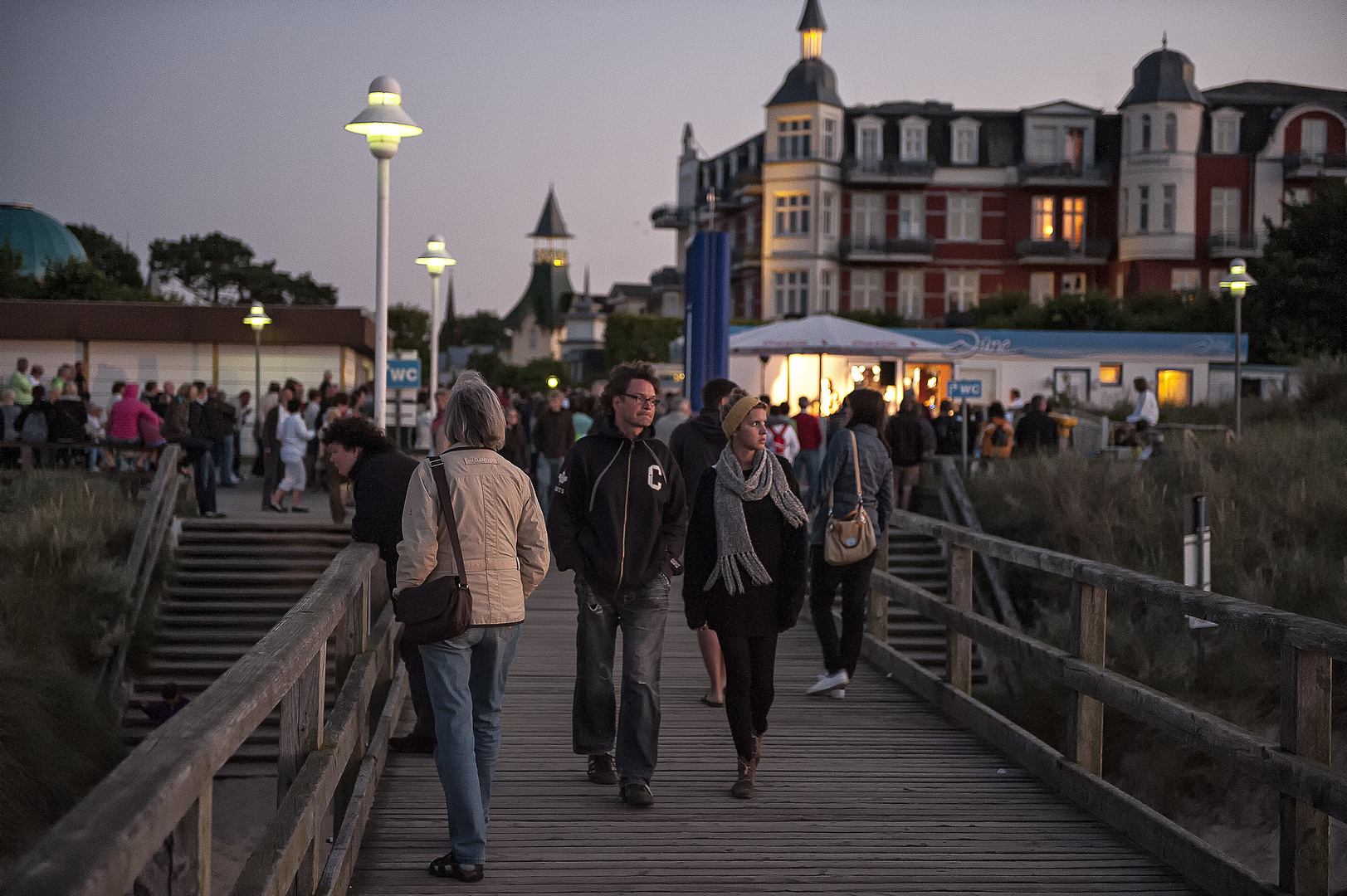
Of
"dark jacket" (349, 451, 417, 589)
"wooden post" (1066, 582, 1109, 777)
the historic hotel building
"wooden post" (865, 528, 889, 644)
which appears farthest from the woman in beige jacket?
the historic hotel building

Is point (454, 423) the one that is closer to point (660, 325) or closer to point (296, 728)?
point (296, 728)

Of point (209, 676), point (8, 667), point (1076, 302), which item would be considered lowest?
point (209, 676)

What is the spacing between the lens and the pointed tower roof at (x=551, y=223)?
549 feet

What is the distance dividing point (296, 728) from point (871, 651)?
6.71 m

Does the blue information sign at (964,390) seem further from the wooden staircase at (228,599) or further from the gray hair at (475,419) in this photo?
the gray hair at (475,419)

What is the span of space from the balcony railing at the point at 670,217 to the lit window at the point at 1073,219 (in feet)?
84.6

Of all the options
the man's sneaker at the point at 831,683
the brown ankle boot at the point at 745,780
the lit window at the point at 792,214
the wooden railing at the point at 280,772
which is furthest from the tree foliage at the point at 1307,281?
the wooden railing at the point at 280,772

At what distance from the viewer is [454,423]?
16.5ft

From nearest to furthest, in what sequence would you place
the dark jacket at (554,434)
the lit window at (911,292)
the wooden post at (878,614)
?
the wooden post at (878,614) < the dark jacket at (554,434) < the lit window at (911,292)

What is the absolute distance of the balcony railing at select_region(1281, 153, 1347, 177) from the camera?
5706 centimetres

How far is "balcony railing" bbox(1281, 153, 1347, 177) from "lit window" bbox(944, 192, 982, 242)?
1285 cm

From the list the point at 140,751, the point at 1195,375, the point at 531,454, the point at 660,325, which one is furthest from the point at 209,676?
the point at 660,325

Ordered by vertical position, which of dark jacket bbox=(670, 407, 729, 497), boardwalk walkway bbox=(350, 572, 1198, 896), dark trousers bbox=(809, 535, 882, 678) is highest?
dark jacket bbox=(670, 407, 729, 497)

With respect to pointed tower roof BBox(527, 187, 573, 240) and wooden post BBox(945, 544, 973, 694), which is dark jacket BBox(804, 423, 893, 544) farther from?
pointed tower roof BBox(527, 187, 573, 240)
